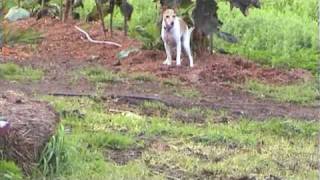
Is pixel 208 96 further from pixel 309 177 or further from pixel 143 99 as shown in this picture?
pixel 309 177

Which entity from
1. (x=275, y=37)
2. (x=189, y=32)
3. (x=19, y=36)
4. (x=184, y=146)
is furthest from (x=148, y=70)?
(x=19, y=36)

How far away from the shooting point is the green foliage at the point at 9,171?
439 cm

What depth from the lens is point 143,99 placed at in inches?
297

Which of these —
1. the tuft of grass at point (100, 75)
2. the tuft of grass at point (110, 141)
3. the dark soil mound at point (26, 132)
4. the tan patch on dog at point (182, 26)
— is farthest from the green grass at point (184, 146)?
the tan patch on dog at point (182, 26)

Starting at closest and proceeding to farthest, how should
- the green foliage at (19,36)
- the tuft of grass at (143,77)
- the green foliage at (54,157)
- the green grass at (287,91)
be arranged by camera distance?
the green foliage at (19,36) < the green foliage at (54,157) < the green grass at (287,91) < the tuft of grass at (143,77)

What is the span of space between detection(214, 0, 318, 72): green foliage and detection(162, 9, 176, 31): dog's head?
1307 millimetres

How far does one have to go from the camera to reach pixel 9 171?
446 cm

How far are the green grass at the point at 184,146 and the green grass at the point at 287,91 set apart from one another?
4.06ft

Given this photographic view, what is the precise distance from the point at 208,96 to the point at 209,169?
295 centimetres

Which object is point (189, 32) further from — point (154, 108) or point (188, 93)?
point (154, 108)

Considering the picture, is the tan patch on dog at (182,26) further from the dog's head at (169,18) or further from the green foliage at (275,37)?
the green foliage at (275,37)

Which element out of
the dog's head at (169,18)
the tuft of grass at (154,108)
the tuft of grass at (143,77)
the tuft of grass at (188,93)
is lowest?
the tuft of grass at (154,108)

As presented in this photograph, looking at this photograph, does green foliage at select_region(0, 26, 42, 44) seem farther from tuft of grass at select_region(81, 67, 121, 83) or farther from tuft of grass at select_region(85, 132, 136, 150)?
tuft of grass at select_region(81, 67, 121, 83)

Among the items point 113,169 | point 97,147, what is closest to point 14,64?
point 97,147
